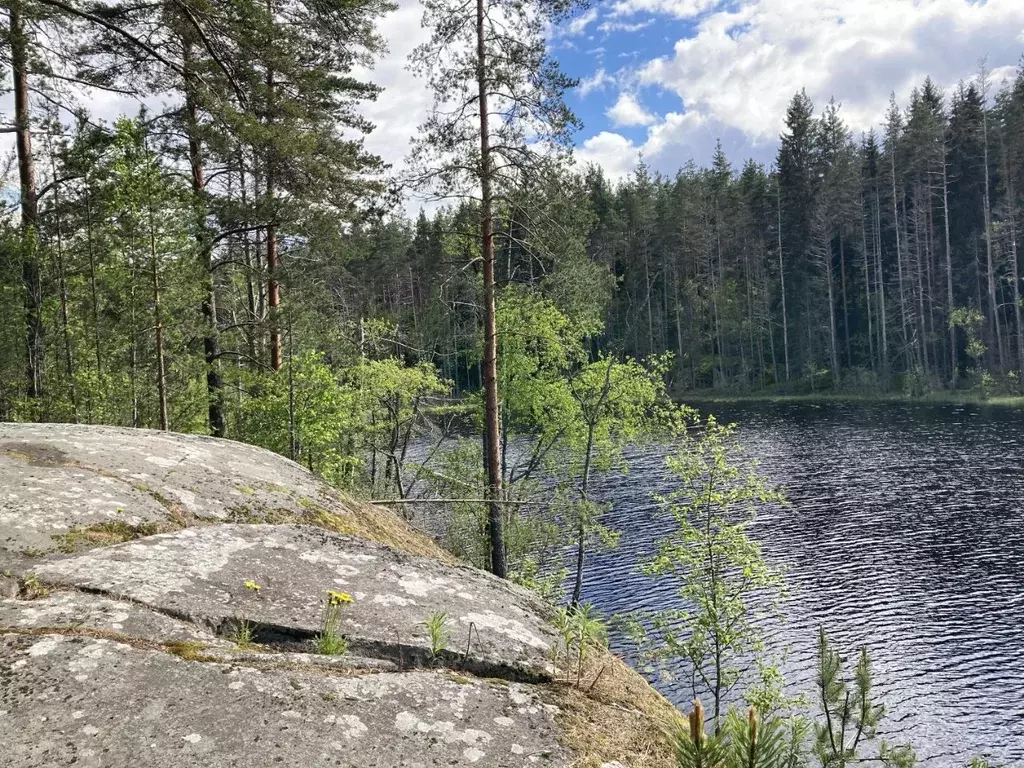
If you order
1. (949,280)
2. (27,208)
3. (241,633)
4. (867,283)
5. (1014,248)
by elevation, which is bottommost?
(241,633)

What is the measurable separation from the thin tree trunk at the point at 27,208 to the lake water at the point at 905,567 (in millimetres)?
15372

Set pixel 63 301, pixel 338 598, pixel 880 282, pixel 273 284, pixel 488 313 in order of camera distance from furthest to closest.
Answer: pixel 880 282 < pixel 63 301 < pixel 273 284 < pixel 488 313 < pixel 338 598

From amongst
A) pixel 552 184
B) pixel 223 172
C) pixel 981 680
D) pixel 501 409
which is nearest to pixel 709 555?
pixel 981 680

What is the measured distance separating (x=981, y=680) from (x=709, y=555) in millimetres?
6690

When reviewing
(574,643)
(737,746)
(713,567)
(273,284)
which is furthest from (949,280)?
(737,746)

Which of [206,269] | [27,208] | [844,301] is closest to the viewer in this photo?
[27,208]

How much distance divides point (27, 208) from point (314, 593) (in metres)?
13.8

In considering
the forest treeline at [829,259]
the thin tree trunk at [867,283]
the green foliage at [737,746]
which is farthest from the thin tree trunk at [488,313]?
the thin tree trunk at [867,283]

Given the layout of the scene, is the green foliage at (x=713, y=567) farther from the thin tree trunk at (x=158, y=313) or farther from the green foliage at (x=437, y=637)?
the green foliage at (x=437, y=637)

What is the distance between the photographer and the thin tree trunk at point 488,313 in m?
13.1

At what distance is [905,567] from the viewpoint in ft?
66.0

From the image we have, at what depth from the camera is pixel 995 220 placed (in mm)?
53438

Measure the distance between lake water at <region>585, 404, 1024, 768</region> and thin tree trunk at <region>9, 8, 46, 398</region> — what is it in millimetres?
15372

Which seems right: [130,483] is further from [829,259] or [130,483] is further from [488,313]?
[829,259]
